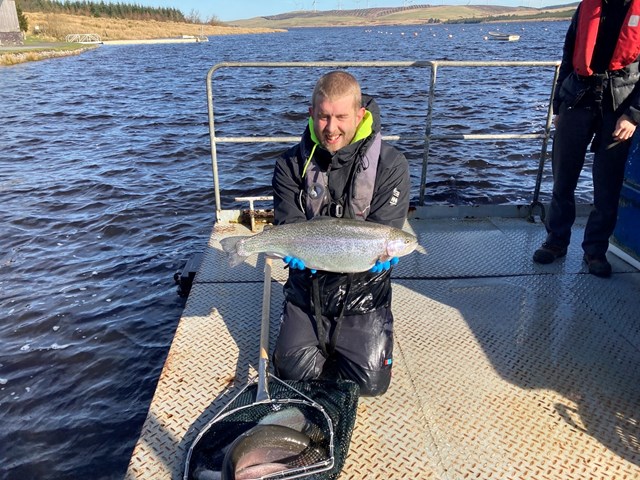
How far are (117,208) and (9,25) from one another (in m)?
66.7

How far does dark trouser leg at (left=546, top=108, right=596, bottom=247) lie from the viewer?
15.4ft

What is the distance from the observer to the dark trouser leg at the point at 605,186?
459 cm

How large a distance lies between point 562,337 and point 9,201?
433 inches

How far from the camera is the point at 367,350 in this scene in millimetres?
3580

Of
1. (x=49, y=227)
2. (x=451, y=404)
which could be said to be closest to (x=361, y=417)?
(x=451, y=404)

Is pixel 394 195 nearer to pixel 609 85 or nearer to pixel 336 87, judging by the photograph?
pixel 336 87

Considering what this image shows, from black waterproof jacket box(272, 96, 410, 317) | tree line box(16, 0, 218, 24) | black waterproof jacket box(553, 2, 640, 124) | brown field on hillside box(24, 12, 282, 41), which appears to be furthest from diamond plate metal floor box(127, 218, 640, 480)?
tree line box(16, 0, 218, 24)

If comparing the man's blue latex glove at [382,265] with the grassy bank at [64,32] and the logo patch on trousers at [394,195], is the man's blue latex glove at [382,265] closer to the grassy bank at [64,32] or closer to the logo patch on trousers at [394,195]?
the logo patch on trousers at [394,195]

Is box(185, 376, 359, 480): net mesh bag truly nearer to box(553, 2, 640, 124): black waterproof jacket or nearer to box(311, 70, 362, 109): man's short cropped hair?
box(311, 70, 362, 109): man's short cropped hair

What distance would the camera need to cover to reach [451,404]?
343 centimetres

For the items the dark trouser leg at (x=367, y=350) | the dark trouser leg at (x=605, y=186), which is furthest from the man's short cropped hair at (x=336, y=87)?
the dark trouser leg at (x=605, y=186)

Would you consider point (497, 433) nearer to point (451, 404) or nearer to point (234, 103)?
point (451, 404)

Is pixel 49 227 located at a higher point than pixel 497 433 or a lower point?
lower

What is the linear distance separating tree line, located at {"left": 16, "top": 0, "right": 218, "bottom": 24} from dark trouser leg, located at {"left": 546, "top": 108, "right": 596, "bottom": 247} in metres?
131
